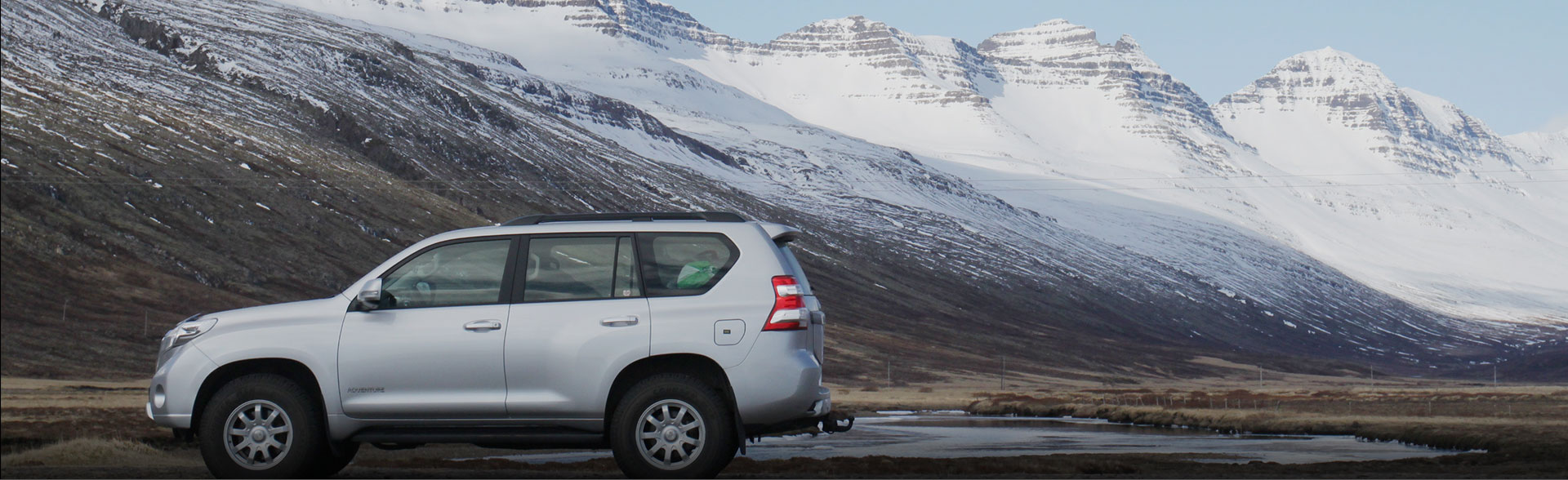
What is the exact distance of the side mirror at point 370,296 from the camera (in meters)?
14.4

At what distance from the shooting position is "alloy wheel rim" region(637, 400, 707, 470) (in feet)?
47.0

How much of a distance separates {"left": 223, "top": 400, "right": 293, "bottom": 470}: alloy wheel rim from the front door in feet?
2.86

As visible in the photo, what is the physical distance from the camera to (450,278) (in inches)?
583

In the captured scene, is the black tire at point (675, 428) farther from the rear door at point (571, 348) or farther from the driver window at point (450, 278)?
the driver window at point (450, 278)

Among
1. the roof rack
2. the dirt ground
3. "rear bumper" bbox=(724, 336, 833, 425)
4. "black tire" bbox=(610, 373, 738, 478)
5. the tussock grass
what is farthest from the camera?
the tussock grass

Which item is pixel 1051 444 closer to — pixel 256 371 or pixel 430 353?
pixel 430 353

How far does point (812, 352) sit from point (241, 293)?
14656 cm

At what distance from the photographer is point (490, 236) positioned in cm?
1488

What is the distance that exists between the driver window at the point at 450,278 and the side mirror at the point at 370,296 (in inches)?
4.2

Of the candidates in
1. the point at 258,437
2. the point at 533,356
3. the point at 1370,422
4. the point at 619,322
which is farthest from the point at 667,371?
the point at 1370,422

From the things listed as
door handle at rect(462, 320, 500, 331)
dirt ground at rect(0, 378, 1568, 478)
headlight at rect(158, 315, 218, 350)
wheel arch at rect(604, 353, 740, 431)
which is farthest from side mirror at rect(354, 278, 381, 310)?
dirt ground at rect(0, 378, 1568, 478)

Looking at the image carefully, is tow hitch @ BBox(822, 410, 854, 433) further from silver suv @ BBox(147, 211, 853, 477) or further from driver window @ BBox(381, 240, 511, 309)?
driver window @ BBox(381, 240, 511, 309)

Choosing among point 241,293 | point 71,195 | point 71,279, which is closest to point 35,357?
point 71,279

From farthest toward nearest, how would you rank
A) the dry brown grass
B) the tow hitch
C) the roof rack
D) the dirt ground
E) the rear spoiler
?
the dry brown grass < the dirt ground < the rear spoiler < the tow hitch < the roof rack
